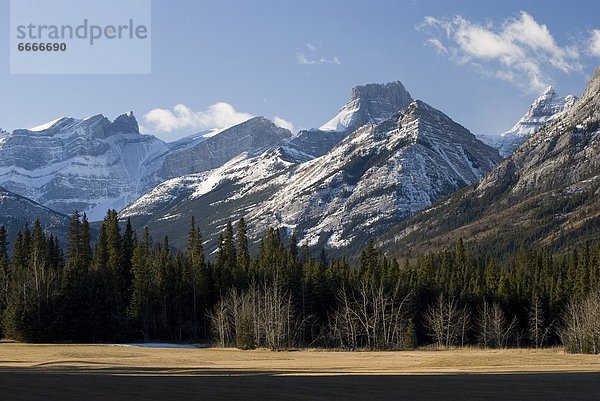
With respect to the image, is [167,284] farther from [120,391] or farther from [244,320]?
[120,391]

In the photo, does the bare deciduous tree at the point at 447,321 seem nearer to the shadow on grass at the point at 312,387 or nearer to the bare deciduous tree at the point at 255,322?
the bare deciduous tree at the point at 255,322

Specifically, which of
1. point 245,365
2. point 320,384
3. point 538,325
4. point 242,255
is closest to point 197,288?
point 242,255

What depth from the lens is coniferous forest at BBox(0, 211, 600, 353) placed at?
410 ft

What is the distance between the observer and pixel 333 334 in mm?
141125

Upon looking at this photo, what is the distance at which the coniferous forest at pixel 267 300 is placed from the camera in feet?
410

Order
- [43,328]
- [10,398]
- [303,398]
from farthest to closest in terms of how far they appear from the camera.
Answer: [43,328], [303,398], [10,398]

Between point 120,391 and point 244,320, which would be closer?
point 120,391

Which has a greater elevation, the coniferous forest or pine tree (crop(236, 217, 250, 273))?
pine tree (crop(236, 217, 250, 273))

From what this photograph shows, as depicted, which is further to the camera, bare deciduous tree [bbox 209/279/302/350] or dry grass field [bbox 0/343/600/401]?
bare deciduous tree [bbox 209/279/302/350]

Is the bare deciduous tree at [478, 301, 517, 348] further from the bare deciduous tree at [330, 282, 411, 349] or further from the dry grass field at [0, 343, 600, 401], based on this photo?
the dry grass field at [0, 343, 600, 401]

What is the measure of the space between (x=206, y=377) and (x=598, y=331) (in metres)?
76.2

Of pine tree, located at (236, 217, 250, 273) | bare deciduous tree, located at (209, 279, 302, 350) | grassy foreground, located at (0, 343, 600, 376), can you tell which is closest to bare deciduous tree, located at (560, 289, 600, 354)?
grassy foreground, located at (0, 343, 600, 376)

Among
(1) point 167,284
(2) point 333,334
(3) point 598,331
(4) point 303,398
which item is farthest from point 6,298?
(4) point 303,398

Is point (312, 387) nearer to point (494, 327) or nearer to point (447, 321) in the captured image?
point (447, 321)
